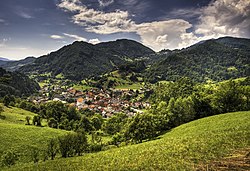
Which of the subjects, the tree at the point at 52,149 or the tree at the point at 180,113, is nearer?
the tree at the point at 52,149

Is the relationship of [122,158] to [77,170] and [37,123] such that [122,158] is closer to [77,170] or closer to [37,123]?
[77,170]

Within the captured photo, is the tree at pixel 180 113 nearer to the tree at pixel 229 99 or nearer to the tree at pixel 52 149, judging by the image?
the tree at pixel 229 99

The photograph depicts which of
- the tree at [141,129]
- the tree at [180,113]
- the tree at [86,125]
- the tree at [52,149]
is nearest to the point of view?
the tree at [52,149]

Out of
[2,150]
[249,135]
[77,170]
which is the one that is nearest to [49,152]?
[2,150]

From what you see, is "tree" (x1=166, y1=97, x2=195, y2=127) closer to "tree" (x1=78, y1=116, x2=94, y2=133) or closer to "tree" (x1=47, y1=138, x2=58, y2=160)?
"tree" (x1=47, y1=138, x2=58, y2=160)

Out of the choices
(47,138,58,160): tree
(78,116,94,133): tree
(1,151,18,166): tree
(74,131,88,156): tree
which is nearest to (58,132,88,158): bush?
(74,131,88,156): tree

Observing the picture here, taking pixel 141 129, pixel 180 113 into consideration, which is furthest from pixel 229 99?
pixel 141 129

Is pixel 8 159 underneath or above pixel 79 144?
underneath

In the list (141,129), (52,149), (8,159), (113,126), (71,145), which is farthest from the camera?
(113,126)

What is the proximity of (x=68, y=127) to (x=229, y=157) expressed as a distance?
3279 inches

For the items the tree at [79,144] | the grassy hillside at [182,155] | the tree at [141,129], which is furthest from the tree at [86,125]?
the grassy hillside at [182,155]

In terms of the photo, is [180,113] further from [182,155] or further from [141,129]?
[182,155]

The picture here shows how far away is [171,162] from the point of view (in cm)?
3338

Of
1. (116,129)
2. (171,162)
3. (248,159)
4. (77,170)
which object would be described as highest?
A: (248,159)
